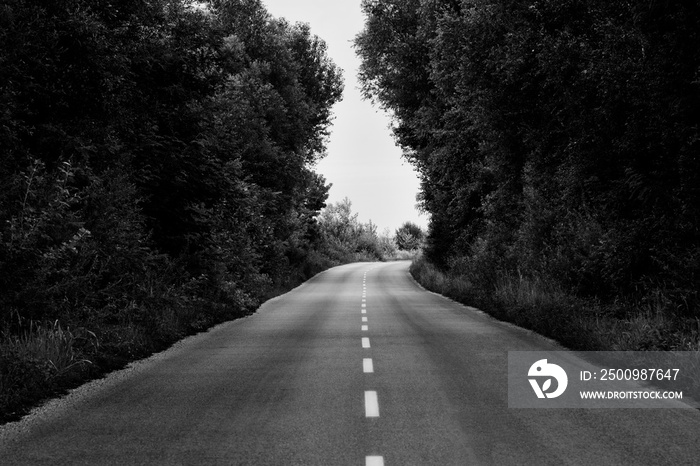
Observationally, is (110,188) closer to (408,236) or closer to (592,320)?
(592,320)

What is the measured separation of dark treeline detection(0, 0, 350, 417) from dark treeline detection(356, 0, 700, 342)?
8402 mm

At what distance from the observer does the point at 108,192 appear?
14.3 m

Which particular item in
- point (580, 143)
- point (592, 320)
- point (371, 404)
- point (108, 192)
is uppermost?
point (580, 143)

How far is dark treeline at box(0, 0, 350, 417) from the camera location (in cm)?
1052

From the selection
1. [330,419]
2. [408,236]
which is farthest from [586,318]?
[408,236]

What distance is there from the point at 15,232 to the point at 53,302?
1305 mm

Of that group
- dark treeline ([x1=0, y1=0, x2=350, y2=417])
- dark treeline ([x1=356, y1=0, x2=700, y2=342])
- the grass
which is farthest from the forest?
dark treeline ([x1=356, y1=0, x2=700, y2=342])

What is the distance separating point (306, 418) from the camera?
7.30 m

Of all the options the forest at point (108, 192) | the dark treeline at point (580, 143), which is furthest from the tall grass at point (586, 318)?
the forest at point (108, 192)

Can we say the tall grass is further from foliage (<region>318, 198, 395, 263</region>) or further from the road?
foliage (<region>318, 198, 395, 263</region>)

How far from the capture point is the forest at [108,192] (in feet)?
34.0

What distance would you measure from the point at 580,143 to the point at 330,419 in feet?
38.4

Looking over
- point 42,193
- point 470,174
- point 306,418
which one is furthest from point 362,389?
point 470,174

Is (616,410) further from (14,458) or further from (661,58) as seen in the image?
(661,58)
